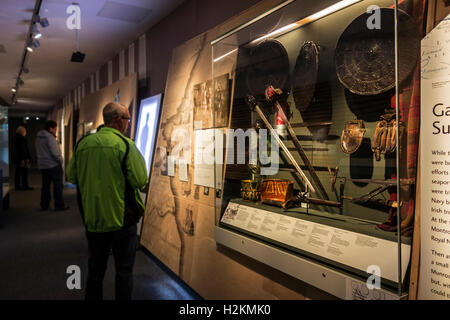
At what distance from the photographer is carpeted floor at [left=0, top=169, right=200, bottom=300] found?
2826 millimetres

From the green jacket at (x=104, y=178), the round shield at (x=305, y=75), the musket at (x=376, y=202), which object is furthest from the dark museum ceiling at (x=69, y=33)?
the musket at (x=376, y=202)

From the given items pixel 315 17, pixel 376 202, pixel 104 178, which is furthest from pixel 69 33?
pixel 376 202

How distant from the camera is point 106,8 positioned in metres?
3.99

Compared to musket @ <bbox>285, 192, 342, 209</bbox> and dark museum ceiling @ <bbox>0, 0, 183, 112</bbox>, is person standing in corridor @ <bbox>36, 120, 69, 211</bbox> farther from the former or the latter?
musket @ <bbox>285, 192, 342, 209</bbox>

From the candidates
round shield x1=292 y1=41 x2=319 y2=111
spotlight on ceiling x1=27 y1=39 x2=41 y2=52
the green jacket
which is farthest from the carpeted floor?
spotlight on ceiling x1=27 y1=39 x2=41 y2=52

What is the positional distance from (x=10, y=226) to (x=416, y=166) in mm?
5475

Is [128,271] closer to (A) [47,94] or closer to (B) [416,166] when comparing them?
(B) [416,166]

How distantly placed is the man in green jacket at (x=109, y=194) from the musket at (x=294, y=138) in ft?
2.91

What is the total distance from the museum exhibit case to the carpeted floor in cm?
108

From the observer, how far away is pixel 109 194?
2076 mm

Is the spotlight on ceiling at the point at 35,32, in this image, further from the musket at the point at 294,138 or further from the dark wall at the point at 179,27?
the musket at the point at 294,138

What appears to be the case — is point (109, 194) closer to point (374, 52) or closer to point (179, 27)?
point (374, 52)
